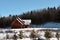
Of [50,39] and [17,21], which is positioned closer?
[50,39]

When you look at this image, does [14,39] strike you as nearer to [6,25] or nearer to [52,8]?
[6,25]

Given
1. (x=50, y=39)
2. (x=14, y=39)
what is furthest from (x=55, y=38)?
(x=14, y=39)

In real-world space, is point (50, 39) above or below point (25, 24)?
above

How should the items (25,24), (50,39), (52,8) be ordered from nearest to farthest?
(50,39) → (25,24) → (52,8)

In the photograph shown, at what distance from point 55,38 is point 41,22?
49.1 meters

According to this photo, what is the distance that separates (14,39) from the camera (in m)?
21.1

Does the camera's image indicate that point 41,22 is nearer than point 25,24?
No

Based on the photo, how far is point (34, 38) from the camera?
2114 centimetres

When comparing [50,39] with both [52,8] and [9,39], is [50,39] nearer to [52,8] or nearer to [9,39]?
[9,39]

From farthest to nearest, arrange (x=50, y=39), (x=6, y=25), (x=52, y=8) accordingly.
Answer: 1. (x=52, y=8)
2. (x=6, y=25)
3. (x=50, y=39)

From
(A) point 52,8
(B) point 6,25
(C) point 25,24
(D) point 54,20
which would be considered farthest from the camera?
(A) point 52,8

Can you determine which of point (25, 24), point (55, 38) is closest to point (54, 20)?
point (25, 24)

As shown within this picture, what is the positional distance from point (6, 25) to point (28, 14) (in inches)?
448

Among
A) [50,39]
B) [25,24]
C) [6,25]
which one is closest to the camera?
[50,39]
